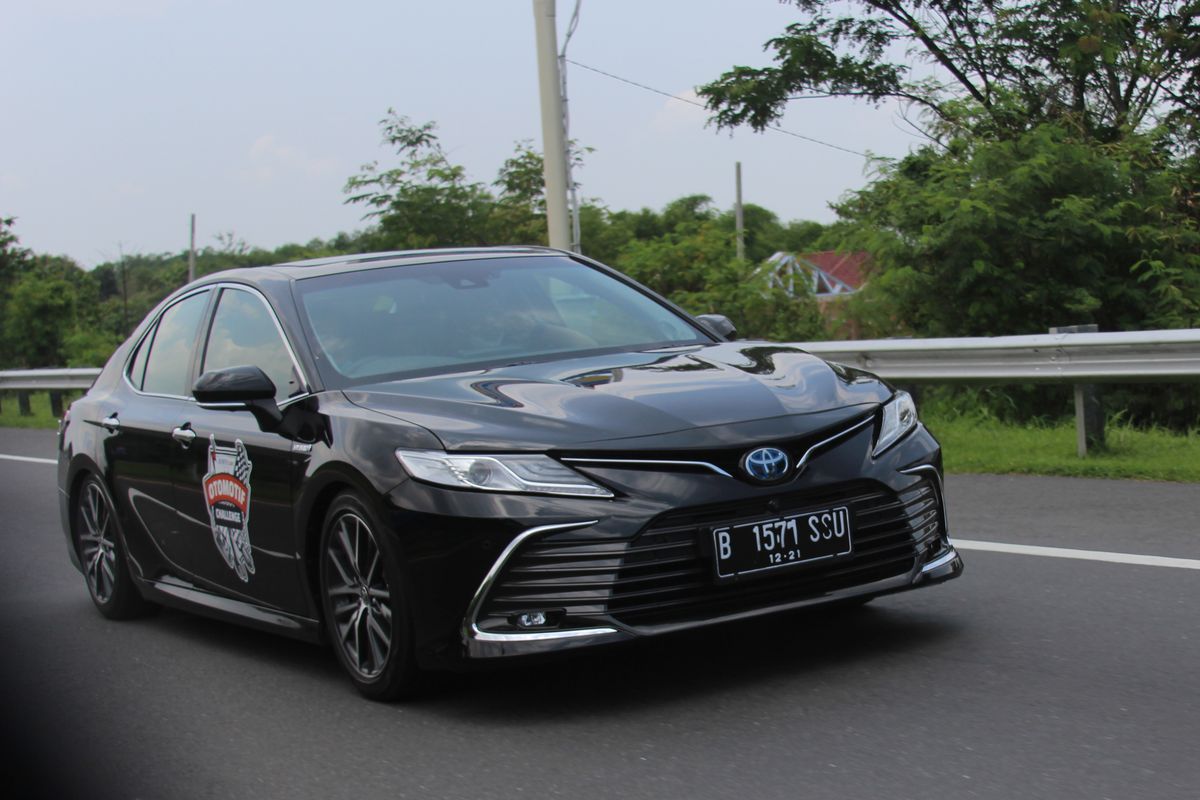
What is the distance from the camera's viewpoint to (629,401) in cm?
491

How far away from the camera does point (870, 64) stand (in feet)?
80.5

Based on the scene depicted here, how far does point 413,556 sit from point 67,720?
1.49m

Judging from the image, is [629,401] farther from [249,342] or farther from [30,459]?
[30,459]

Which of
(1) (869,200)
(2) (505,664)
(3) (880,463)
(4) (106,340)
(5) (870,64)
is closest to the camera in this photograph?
(2) (505,664)

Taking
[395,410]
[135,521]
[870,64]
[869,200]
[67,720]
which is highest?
[870,64]

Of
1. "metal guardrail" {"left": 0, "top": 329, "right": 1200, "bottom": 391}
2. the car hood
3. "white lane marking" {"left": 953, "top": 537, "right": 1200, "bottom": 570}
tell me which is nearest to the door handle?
the car hood

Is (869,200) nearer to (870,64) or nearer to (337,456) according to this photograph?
(870,64)

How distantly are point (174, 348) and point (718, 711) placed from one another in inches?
131

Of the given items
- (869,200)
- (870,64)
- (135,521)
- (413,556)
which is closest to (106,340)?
(870,64)

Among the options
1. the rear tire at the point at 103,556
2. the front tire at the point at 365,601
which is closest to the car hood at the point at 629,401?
the front tire at the point at 365,601

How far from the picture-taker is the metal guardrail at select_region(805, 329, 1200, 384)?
9.34m

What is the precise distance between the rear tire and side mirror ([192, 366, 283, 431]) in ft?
5.44

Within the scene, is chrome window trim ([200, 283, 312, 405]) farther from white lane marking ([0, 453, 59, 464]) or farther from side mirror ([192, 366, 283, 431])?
white lane marking ([0, 453, 59, 464])

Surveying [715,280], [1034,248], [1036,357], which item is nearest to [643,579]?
[1036,357]
